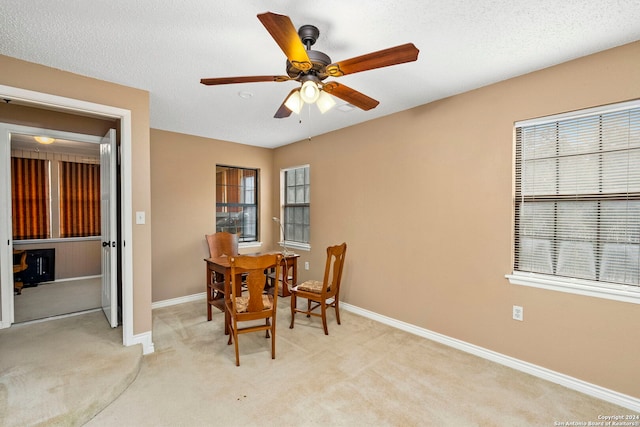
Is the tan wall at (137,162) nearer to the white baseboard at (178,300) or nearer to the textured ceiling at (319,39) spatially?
the textured ceiling at (319,39)

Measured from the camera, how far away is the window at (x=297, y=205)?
4801 mm

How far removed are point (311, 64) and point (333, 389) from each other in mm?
2305

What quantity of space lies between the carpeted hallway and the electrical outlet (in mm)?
454

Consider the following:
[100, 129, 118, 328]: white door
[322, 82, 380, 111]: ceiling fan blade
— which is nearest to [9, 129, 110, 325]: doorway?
[100, 129, 118, 328]: white door

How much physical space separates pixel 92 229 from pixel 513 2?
284 inches

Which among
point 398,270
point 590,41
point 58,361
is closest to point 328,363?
point 398,270

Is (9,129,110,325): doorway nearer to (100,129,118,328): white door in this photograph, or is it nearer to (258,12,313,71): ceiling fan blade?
(100,129,118,328): white door

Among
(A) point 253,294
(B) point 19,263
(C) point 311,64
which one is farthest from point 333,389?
(B) point 19,263

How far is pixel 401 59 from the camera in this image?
1.48 m

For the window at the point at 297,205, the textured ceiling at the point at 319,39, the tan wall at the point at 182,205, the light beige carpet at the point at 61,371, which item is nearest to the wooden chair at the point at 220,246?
the tan wall at the point at 182,205

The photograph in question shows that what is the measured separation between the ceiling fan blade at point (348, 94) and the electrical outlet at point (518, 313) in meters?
2.16

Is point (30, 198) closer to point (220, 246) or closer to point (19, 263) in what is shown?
point (19, 263)

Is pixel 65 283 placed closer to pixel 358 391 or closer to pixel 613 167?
pixel 358 391

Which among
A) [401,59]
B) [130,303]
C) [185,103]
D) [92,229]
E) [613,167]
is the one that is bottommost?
[130,303]
